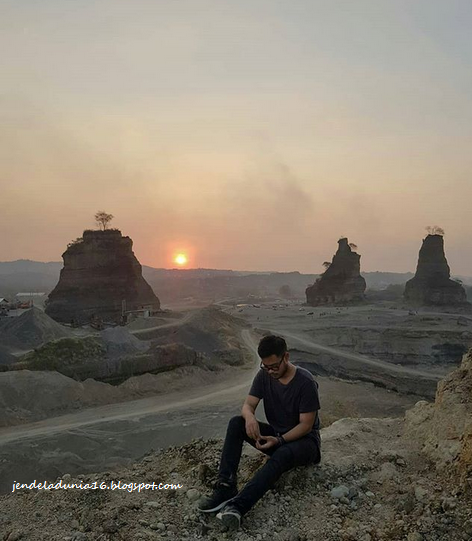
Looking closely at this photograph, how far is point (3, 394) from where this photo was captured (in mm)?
20188

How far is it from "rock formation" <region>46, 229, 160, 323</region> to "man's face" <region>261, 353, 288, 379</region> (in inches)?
1778

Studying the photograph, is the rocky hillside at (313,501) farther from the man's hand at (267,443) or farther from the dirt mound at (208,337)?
the dirt mound at (208,337)

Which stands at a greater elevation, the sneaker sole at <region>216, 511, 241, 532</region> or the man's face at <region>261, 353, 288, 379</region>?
the man's face at <region>261, 353, 288, 379</region>

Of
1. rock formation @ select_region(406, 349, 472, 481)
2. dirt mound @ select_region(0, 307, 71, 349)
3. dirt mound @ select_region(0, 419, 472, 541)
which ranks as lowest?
dirt mound @ select_region(0, 307, 71, 349)

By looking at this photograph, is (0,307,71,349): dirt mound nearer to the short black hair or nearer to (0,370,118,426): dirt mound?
(0,370,118,426): dirt mound

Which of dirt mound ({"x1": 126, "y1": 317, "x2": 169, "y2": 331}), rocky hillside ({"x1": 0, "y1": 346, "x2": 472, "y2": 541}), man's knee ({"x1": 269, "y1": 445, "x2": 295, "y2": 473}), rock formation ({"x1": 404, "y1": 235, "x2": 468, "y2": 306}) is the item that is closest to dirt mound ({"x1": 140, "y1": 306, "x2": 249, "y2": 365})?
dirt mound ({"x1": 126, "y1": 317, "x2": 169, "y2": 331})

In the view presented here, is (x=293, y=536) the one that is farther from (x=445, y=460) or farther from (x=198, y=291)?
(x=198, y=291)

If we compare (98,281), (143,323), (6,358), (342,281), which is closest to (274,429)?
(6,358)

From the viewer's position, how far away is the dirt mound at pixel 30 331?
33750 millimetres

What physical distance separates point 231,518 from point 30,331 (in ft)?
114

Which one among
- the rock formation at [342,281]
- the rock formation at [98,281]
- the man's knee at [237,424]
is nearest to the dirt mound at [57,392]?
the man's knee at [237,424]

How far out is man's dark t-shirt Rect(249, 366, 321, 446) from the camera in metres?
4.88

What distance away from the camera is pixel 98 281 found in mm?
49844

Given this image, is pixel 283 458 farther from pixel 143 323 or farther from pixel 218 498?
pixel 143 323
